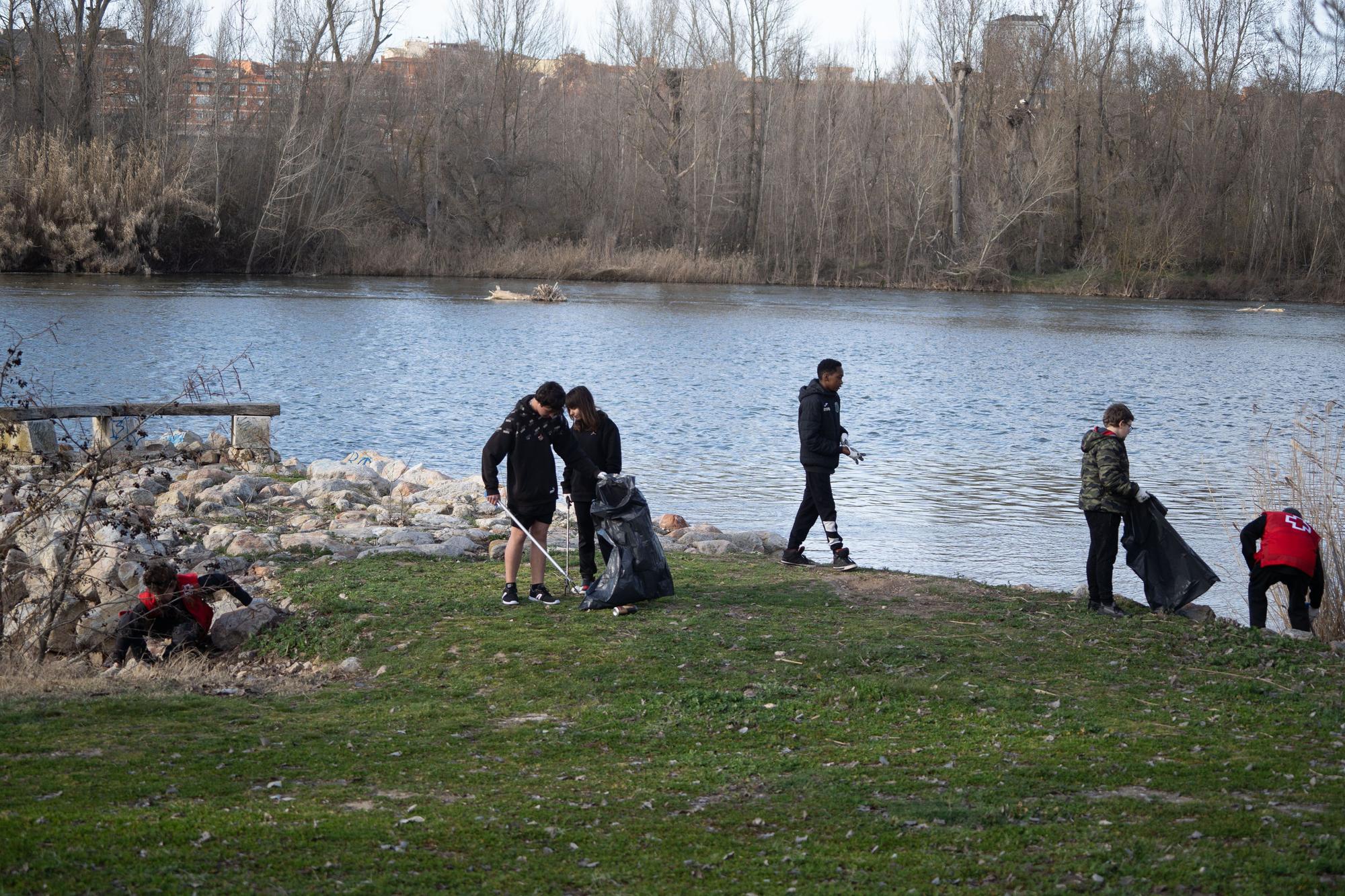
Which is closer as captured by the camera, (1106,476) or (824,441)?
(1106,476)

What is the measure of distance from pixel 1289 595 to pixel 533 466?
5737 mm

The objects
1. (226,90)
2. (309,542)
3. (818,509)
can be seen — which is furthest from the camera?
(226,90)

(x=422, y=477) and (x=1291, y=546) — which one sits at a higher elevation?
(x=1291, y=546)

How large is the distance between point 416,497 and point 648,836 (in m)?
9.73

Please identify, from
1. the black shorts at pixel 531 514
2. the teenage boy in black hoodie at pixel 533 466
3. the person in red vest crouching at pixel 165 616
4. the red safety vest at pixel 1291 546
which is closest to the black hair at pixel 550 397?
the teenage boy in black hoodie at pixel 533 466

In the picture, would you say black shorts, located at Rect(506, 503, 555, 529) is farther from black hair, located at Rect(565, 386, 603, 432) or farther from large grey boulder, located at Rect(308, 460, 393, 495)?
large grey boulder, located at Rect(308, 460, 393, 495)

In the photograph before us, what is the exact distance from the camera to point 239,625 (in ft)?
27.8

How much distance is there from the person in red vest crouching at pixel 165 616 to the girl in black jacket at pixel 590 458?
2523mm

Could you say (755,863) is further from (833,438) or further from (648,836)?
(833,438)

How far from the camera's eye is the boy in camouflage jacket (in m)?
9.13

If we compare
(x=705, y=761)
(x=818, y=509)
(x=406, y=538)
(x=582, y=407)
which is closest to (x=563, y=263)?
(x=406, y=538)

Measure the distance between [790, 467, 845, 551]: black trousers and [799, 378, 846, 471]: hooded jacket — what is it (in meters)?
0.08

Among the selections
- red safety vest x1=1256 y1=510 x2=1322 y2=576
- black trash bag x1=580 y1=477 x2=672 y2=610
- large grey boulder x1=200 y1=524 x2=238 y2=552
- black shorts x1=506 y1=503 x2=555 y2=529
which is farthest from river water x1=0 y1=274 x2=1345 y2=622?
large grey boulder x1=200 y1=524 x2=238 y2=552

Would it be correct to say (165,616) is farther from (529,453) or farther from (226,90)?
(226,90)
